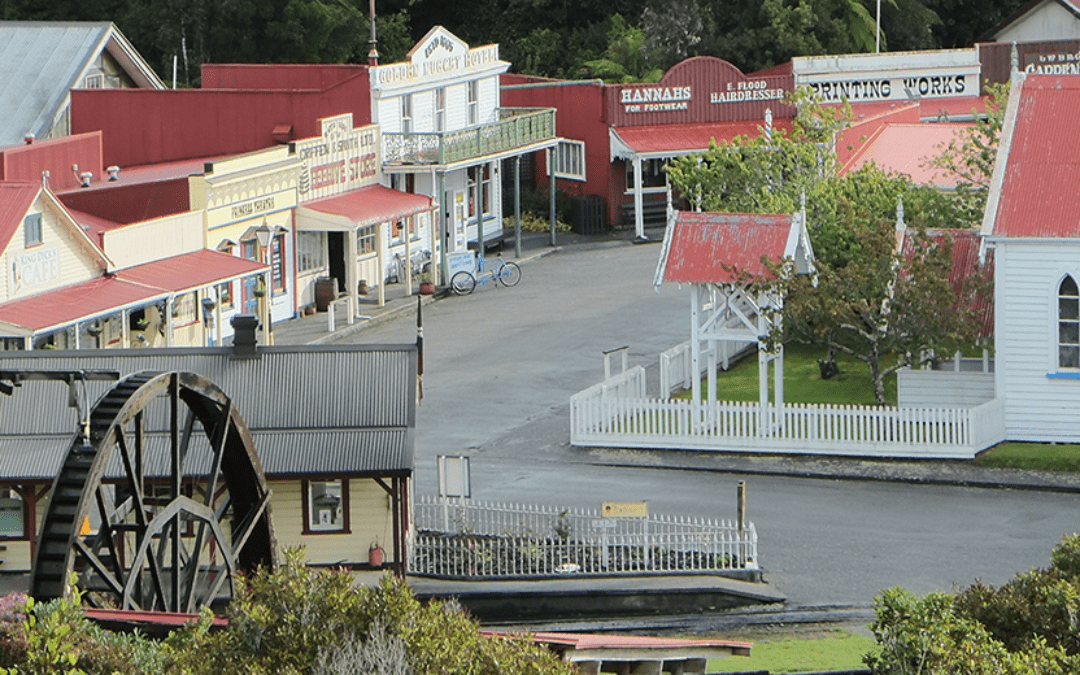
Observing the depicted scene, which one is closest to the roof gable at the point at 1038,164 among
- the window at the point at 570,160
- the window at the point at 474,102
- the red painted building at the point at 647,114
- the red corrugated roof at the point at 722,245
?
the red corrugated roof at the point at 722,245

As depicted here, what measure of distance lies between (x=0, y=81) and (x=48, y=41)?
87.2 inches

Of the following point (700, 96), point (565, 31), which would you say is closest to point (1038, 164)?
point (700, 96)

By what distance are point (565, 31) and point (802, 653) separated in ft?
171

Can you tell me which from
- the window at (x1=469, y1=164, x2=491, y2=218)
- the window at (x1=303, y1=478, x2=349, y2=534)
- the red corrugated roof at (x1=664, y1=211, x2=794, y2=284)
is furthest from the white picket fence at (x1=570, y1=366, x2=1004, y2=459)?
the window at (x1=469, y1=164, x2=491, y2=218)

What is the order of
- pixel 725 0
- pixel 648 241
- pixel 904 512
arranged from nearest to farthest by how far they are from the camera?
1. pixel 904 512
2. pixel 648 241
3. pixel 725 0

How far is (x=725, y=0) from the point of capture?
218 ft

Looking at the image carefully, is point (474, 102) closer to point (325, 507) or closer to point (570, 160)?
point (570, 160)

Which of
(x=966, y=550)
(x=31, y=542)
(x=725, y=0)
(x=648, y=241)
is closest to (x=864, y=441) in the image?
(x=966, y=550)

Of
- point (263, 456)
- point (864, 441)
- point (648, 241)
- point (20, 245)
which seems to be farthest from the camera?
point (648, 241)

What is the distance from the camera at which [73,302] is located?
34438mm

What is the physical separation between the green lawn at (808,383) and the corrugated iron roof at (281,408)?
10.6 m

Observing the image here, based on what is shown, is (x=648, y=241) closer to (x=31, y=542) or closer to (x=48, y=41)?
(x=48, y=41)

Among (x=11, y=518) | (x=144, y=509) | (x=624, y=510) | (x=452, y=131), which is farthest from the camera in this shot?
(x=452, y=131)

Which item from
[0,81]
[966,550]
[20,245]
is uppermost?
[0,81]
